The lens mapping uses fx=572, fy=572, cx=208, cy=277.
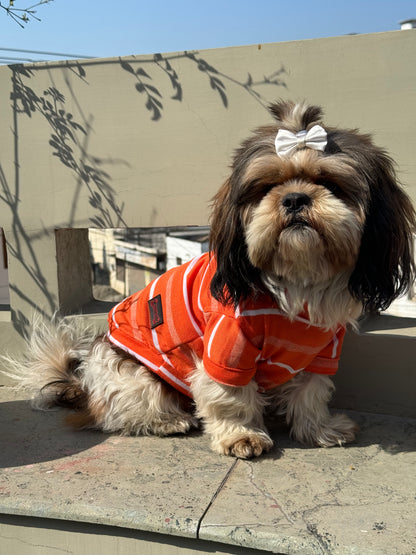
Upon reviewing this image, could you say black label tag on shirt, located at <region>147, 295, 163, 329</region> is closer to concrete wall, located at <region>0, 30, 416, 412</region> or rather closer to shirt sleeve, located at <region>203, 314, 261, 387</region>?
shirt sleeve, located at <region>203, 314, 261, 387</region>

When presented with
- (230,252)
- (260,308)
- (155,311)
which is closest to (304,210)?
(230,252)

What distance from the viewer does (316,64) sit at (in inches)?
114

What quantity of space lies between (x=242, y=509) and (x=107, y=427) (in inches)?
37.2

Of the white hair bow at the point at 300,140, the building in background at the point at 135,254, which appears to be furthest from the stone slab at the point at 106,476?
the building in background at the point at 135,254

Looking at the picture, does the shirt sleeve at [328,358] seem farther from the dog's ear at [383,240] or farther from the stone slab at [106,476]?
the stone slab at [106,476]

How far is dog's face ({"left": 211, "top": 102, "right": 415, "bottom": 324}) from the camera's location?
202 cm

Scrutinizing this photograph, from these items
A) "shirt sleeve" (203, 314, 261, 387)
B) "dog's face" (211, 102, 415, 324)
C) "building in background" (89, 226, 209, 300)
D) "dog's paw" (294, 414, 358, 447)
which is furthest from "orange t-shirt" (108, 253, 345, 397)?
"building in background" (89, 226, 209, 300)

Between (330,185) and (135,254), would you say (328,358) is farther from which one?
(135,254)

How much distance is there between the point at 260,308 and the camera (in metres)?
2.37

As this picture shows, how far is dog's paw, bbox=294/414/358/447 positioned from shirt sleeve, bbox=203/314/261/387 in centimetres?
50

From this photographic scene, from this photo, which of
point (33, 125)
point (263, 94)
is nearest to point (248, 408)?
point (263, 94)

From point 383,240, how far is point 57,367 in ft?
6.13

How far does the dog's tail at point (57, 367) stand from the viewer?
3.07m

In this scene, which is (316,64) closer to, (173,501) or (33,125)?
(33,125)
